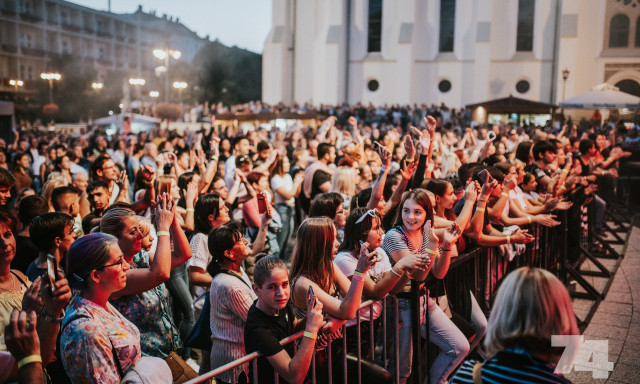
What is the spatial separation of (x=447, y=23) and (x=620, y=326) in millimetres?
35002

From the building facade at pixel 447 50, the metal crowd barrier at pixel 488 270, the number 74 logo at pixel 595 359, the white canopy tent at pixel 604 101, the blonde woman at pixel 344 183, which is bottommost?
the number 74 logo at pixel 595 359

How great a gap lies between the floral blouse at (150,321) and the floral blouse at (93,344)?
75 centimetres

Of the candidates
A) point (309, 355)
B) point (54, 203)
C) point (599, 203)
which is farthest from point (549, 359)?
point (599, 203)

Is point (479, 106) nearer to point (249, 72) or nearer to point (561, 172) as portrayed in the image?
point (561, 172)

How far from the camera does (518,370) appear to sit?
224 centimetres

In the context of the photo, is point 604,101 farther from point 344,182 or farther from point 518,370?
point 518,370

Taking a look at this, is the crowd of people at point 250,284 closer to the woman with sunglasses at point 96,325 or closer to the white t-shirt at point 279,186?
the woman with sunglasses at point 96,325

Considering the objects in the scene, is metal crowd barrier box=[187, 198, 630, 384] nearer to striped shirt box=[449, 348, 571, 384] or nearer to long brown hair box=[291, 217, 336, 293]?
long brown hair box=[291, 217, 336, 293]

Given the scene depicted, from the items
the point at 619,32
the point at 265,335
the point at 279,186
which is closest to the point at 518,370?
the point at 265,335

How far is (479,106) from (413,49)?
10.9 metres

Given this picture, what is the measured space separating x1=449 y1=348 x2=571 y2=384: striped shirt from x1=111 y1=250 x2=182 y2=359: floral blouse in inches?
80.2

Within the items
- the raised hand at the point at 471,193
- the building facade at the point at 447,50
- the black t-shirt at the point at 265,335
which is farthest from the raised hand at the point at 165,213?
the building facade at the point at 447,50

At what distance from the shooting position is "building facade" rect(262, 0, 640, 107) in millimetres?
35062

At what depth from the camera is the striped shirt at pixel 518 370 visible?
2.23m
